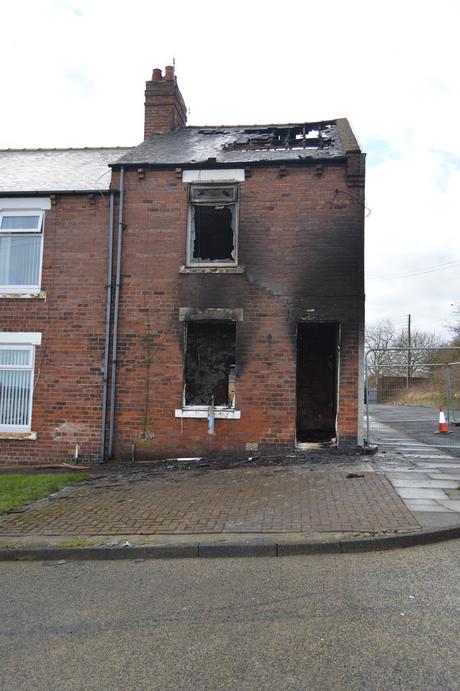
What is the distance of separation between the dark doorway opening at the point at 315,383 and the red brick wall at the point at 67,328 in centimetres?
451

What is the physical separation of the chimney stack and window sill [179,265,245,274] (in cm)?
463

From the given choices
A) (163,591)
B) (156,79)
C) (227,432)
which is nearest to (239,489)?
Answer: (227,432)

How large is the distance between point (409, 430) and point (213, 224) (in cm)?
782

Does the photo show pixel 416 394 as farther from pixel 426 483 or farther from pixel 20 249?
pixel 20 249

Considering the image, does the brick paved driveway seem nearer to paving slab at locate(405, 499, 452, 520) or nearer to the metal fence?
paving slab at locate(405, 499, 452, 520)

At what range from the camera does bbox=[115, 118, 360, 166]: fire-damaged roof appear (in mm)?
10836

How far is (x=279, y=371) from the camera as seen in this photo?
33.7 ft

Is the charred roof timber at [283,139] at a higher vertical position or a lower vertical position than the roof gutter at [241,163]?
higher

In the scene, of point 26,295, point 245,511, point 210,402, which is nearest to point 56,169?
point 26,295

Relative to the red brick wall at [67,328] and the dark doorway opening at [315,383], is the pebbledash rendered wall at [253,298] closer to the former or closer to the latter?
the red brick wall at [67,328]

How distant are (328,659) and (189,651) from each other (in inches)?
34.5

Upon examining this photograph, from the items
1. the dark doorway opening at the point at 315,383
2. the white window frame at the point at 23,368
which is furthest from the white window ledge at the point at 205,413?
the white window frame at the point at 23,368

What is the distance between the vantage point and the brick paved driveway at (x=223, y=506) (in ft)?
19.6

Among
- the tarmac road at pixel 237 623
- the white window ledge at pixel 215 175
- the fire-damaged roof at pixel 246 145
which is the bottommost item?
the tarmac road at pixel 237 623
